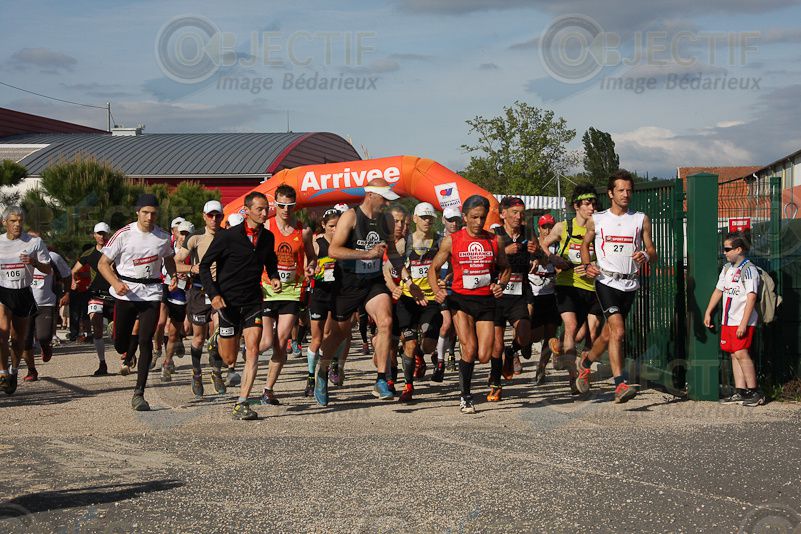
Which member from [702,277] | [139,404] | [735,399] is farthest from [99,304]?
[735,399]

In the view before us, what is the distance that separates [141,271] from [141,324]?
0.53 metres

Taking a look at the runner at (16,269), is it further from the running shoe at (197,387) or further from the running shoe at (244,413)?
the running shoe at (244,413)

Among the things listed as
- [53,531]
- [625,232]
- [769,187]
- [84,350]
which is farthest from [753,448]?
[84,350]

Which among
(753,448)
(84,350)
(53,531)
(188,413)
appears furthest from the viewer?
(84,350)

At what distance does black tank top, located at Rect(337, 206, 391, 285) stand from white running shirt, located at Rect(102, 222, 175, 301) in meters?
1.77

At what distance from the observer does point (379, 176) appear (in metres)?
18.6

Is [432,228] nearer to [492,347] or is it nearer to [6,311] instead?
[492,347]

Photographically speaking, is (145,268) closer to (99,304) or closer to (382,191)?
(382,191)

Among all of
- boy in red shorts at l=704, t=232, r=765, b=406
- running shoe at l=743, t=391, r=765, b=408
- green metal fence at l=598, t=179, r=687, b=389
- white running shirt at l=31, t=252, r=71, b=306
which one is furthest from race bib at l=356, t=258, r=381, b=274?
white running shirt at l=31, t=252, r=71, b=306

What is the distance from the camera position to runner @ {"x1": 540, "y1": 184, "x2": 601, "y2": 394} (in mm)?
11039

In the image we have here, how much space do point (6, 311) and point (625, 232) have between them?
6677 millimetres

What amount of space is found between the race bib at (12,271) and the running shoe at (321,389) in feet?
12.6

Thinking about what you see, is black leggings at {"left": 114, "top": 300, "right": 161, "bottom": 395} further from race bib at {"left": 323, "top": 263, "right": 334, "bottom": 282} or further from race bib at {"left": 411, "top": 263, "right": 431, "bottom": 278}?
race bib at {"left": 411, "top": 263, "right": 431, "bottom": 278}

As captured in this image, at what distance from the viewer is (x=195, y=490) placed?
6.40 meters
